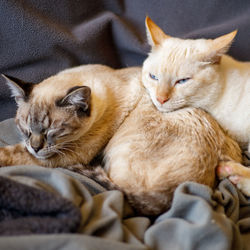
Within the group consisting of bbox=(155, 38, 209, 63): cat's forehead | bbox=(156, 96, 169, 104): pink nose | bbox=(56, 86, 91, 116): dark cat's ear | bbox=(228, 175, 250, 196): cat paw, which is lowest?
bbox=(228, 175, 250, 196): cat paw

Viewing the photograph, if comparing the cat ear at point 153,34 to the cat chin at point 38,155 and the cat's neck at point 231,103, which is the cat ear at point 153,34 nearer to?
the cat's neck at point 231,103

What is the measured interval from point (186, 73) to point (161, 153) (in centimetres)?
47

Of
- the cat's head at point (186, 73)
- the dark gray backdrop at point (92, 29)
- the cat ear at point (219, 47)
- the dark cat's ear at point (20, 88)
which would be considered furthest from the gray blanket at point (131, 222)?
the dark gray backdrop at point (92, 29)

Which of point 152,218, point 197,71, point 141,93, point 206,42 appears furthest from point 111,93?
point 152,218

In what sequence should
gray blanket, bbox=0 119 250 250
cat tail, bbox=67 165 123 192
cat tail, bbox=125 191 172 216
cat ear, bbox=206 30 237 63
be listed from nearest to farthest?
gray blanket, bbox=0 119 250 250
cat tail, bbox=125 191 172 216
cat tail, bbox=67 165 123 192
cat ear, bbox=206 30 237 63

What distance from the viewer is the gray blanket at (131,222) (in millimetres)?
990

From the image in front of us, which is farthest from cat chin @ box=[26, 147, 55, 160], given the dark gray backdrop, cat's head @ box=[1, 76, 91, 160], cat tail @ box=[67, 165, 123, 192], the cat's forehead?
the cat's forehead

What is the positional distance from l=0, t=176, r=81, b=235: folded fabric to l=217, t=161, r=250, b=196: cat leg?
2.62ft

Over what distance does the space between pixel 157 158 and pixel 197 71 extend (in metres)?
0.54

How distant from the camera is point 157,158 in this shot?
1423 millimetres

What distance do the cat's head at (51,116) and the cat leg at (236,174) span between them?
2.47 feet

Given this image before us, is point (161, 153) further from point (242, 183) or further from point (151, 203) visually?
point (242, 183)

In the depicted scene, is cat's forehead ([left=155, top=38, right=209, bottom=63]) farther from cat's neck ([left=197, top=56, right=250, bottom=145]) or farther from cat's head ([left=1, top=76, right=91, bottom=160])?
cat's head ([left=1, top=76, right=91, bottom=160])

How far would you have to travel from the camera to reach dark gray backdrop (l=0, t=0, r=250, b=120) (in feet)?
6.05
